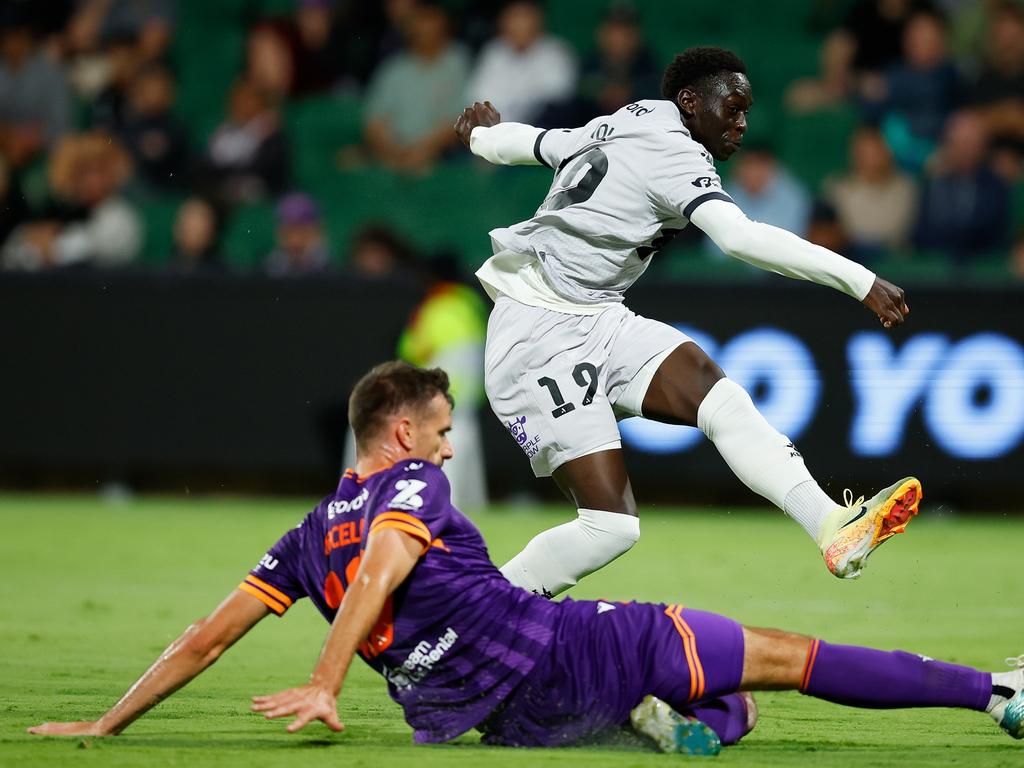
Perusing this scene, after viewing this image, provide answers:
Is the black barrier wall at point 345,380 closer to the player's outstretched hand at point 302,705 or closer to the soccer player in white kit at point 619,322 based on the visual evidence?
the soccer player in white kit at point 619,322

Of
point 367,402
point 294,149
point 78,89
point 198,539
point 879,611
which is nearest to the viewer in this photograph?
point 367,402

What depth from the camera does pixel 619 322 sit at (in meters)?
5.80

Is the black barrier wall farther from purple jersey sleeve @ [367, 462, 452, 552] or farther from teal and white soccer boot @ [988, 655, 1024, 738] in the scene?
purple jersey sleeve @ [367, 462, 452, 552]

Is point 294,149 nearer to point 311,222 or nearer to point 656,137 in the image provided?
point 311,222

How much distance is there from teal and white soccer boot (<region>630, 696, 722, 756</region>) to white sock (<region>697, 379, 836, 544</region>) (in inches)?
46.0

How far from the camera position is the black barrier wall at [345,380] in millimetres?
11383

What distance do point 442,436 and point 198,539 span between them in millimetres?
6510

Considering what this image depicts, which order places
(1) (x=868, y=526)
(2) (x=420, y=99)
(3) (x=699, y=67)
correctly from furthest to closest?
(2) (x=420, y=99) → (3) (x=699, y=67) → (1) (x=868, y=526)

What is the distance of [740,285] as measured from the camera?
11906 millimetres

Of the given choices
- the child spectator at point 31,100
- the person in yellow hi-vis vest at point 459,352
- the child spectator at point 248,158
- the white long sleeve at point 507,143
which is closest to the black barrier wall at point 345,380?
the person in yellow hi-vis vest at point 459,352

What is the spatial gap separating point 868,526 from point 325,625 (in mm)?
3413

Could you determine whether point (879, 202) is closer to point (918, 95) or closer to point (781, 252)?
point (918, 95)

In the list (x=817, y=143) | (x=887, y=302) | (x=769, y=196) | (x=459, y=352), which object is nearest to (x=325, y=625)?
(x=887, y=302)

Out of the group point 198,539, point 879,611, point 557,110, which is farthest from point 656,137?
point 557,110
